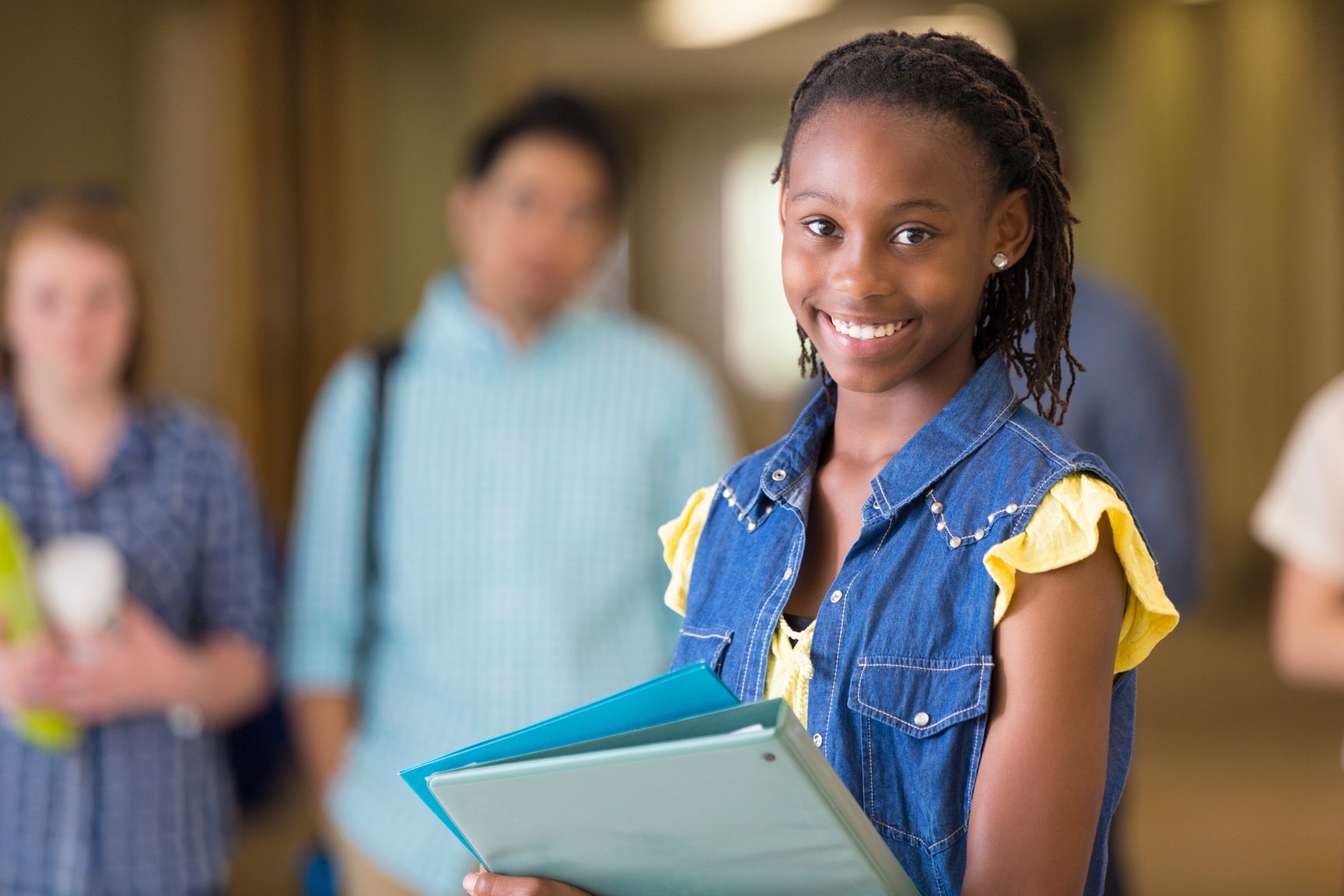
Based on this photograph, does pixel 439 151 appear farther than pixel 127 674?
Yes

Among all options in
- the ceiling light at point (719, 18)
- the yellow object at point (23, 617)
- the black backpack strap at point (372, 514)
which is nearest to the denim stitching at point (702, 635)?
the yellow object at point (23, 617)

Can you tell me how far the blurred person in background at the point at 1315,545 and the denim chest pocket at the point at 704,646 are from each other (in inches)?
46.2

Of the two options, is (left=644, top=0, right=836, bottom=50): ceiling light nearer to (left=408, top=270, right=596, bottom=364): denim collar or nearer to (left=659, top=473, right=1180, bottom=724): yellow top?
(left=408, top=270, right=596, bottom=364): denim collar

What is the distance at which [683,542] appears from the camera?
1.17 metres

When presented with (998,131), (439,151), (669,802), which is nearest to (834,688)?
(669,802)

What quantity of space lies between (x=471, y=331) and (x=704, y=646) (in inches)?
53.3

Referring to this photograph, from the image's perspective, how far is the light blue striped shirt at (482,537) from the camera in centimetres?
218

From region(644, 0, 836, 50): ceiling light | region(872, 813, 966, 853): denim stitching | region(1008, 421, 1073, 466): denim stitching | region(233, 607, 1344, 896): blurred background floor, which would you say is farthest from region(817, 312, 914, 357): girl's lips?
region(644, 0, 836, 50): ceiling light

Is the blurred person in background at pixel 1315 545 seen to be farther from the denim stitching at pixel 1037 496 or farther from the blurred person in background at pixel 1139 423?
the denim stitching at pixel 1037 496

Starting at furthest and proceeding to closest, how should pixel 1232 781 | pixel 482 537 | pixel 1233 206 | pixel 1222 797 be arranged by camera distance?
pixel 1233 206, pixel 1232 781, pixel 1222 797, pixel 482 537

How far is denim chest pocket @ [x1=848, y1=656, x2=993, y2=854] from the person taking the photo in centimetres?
91

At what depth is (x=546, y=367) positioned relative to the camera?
235cm

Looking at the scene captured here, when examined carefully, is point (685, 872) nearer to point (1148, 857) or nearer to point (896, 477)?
point (896, 477)

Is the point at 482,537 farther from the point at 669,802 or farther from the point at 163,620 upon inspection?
the point at 669,802
